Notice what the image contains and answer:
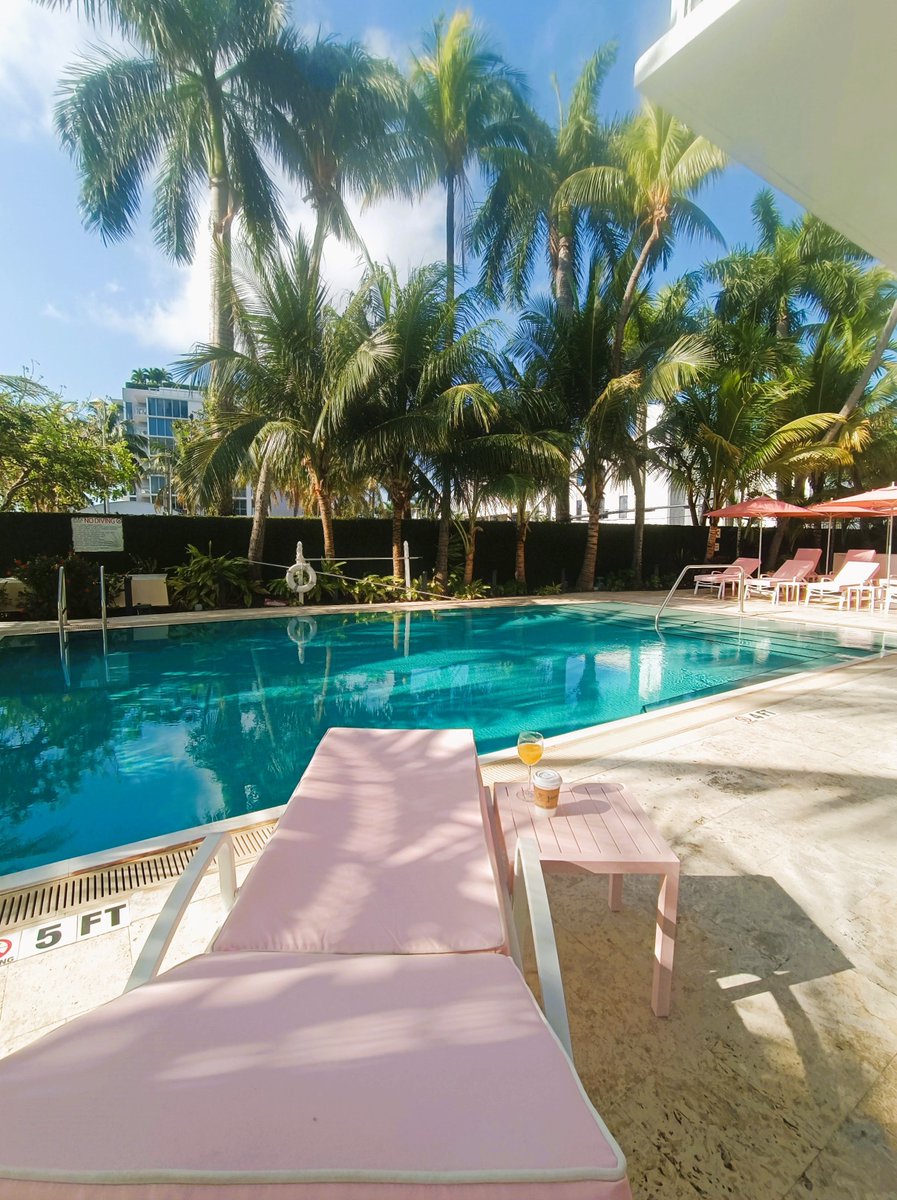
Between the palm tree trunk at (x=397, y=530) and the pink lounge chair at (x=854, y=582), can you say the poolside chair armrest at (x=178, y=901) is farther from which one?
the pink lounge chair at (x=854, y=582)

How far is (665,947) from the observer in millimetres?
1847

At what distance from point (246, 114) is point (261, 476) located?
890 centimetres

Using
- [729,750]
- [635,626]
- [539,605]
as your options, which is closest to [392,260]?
[539,605]

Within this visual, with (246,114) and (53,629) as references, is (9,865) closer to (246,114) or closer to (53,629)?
(53,629)

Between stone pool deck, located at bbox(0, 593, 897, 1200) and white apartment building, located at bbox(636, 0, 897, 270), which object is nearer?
stone pool deck, located at bbox(0, 593, 897, 1200)

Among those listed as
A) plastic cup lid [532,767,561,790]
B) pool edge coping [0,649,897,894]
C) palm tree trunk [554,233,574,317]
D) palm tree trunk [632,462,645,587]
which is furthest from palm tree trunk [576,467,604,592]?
plastic cup lid [532,767,561,790]

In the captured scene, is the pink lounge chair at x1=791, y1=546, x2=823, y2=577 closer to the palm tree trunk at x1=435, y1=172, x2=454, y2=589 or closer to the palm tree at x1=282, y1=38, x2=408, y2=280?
the palm tree trunk at x1=435, y1=172, x2=454, y2=589

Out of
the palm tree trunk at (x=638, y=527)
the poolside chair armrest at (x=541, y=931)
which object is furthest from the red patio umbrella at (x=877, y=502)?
the poolside chair armrest at (x=541, y=931)

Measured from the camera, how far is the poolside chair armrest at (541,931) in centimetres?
119

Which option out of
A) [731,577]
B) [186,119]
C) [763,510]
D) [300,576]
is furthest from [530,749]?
[186,119]

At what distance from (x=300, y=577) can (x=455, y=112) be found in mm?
13298

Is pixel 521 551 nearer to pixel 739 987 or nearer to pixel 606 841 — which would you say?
pixel 606 841

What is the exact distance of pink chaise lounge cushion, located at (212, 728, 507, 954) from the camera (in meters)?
1.50

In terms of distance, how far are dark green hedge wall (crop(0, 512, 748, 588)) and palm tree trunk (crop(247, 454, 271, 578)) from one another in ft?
2.36
